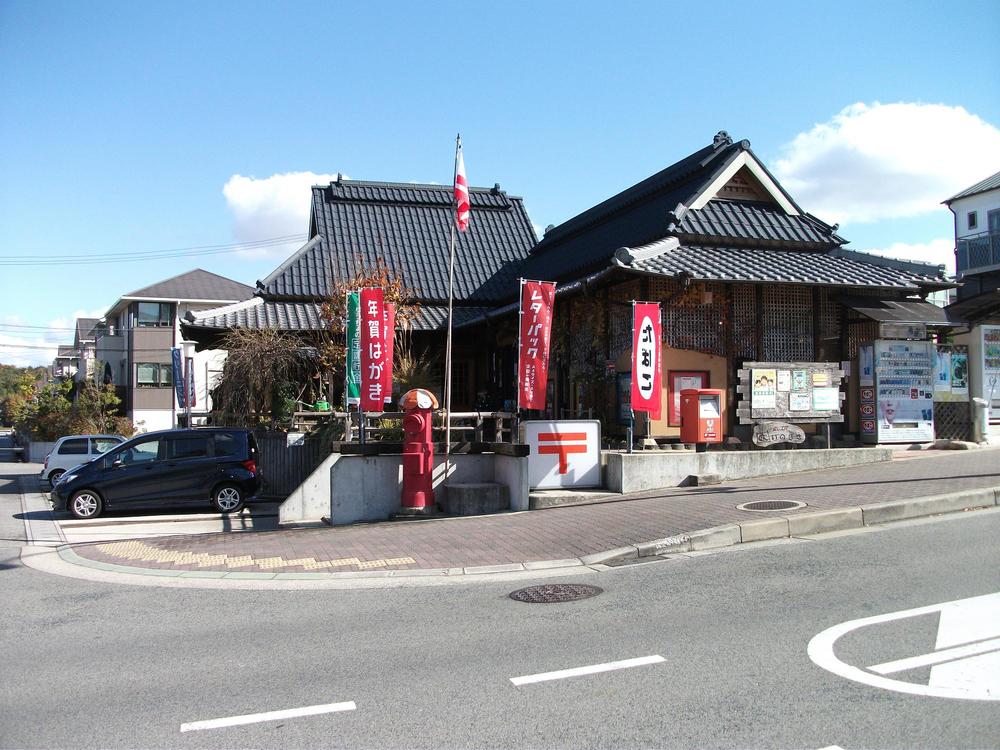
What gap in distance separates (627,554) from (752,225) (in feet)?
36.3

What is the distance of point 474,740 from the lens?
170 inches

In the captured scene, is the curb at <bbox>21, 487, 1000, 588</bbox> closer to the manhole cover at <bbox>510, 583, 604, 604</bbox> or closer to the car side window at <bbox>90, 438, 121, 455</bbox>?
the manhole cover at <bbox>510, 583, 604, 604</bbox>

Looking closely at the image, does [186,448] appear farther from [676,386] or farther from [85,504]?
[676,386]

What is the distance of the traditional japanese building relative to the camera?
15.9m

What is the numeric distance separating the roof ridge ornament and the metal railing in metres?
20.8

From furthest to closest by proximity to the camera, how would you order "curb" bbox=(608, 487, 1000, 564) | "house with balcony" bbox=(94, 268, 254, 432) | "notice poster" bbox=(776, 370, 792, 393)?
"house with balcony" bbox=(94, 268, 254, 432) < "notice poster" bbox=(776, 370, 792, 393) < "curb" bbox=(608, 487, 1000, 564)

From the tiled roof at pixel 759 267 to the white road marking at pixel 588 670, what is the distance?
10050 mm

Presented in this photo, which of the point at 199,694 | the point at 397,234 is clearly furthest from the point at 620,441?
the point at 397,234

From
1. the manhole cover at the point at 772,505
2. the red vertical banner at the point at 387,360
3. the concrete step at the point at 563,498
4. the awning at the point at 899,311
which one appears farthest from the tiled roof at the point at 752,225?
the manhole cover at the point at 772,505

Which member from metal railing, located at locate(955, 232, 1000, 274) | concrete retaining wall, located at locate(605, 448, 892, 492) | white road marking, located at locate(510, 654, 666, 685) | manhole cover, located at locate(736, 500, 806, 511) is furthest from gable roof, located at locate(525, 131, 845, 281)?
metal railing, located at locate(955, 232, 1000, 274)

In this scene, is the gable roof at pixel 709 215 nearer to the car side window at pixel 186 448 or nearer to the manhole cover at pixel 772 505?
the manhole cover at pixel 772 505

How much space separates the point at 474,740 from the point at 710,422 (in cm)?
1079

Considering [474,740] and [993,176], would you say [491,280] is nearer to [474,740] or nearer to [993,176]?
[474,740]

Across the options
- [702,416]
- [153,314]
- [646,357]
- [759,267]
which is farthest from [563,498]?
[153,314]
